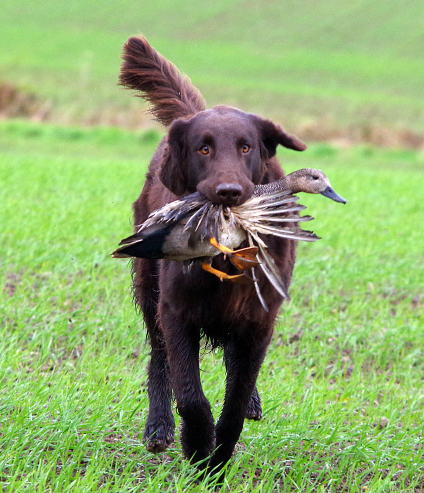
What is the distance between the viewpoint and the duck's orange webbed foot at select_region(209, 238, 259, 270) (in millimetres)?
2996

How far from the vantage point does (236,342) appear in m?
3.63

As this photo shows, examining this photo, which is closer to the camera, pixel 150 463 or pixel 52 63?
pixel 150 463

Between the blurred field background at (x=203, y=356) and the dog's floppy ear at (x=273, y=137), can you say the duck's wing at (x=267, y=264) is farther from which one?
the blurred field background at (x=203, y=356)

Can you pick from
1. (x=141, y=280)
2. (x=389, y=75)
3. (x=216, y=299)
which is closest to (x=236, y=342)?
(x=216, y=299)

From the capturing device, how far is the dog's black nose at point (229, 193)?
3041 millimetres

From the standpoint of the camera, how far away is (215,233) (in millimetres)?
3059

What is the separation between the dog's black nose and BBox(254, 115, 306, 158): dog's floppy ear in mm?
471

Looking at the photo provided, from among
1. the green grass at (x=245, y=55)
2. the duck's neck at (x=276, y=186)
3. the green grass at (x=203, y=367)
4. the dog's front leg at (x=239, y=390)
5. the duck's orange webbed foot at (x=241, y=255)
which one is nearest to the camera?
the duck's orange webbed foot at (x=241, y=255)

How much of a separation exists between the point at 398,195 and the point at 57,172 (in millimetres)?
6563

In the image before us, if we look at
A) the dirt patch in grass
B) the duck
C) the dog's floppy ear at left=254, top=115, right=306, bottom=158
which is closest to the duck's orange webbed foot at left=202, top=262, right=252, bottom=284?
the duck

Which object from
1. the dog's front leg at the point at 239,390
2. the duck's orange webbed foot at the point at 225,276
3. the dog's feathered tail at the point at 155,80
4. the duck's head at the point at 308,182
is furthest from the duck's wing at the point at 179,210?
the dog's feathered tail at the point at 155,80

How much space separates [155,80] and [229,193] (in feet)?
5.96

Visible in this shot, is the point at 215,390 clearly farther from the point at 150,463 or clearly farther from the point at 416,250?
the point at 416,250

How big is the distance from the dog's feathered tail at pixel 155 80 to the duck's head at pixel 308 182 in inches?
52.9
